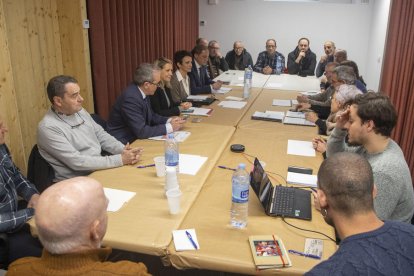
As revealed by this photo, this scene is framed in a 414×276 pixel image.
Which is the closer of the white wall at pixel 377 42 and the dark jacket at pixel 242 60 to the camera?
the white wall at pixel 377 42

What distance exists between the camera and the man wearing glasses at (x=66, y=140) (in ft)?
7.62

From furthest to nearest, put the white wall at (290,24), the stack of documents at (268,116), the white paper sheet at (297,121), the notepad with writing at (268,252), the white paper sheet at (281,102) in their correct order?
1. the white wall at (290,24)
2. the white paper sheet at (281,102)
3. the stack of documents at (268,116)
4. the white paper sheet at (297,121)
5. the notepad with writing at (268,252)

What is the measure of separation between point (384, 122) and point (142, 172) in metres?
1.37

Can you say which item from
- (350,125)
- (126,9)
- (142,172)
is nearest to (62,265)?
(142,172)

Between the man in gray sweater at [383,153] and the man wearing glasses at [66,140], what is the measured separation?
1.35 m

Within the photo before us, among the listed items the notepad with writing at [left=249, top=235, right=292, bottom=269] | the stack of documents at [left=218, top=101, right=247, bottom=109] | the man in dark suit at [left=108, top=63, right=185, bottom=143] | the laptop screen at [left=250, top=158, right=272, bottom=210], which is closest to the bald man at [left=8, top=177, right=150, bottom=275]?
the notepad with writing at [left=249, top=235, right=292, bottom=269]

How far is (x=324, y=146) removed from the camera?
267cm

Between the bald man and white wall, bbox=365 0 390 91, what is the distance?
633cm

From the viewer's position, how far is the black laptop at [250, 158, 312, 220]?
70.3 inches

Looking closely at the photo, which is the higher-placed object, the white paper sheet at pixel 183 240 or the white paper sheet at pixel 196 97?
the white paper sheet at pixel 196 97

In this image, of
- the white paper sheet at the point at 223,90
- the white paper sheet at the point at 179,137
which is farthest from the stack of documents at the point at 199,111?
the white paper sheet at the point at 223,90

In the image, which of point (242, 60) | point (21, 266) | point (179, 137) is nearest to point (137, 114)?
point (179, 137)

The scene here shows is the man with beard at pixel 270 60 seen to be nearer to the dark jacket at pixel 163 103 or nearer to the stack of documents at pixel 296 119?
the stack of documents at pixel 296 119

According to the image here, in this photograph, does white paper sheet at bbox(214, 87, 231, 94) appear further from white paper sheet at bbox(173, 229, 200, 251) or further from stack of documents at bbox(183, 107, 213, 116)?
white paper sheet at bbox(173, 229, 200, 251)
